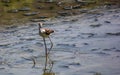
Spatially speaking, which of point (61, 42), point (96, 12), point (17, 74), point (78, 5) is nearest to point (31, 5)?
point (78, 5)

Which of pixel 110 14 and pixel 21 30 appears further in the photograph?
pixel 110 14

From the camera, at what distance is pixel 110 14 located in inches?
646

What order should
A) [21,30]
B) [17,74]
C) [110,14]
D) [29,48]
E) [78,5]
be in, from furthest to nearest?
[78,5]
[110,14]
[21,30]
[29,48]
[17,74]

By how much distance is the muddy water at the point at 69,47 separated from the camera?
9.46m

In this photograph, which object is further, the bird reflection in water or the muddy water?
the muddy water

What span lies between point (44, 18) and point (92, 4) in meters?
3.05

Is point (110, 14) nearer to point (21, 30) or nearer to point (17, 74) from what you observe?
point (21, 30)

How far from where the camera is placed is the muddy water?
Answer: 9.46 metres

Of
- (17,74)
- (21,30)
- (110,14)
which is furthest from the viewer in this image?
(110,14)

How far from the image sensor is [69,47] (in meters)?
11.5

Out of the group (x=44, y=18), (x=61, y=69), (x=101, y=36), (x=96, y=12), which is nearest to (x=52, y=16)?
(x=44, y=18)

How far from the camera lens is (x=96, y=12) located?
17.4m

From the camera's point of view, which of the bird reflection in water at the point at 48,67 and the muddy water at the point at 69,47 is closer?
the bird reflection in water at the point at 48,67

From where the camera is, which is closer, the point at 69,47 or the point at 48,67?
the point at 48,67
